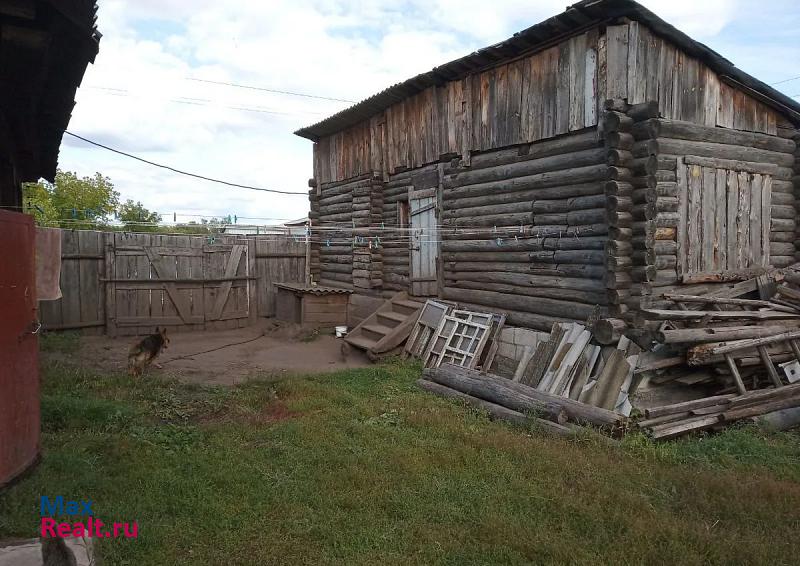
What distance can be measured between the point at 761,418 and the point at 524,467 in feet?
12.3

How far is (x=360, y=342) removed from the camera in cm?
1187

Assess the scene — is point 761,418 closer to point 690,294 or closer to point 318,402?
point 690,294

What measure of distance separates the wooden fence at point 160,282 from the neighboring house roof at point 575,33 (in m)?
6.63

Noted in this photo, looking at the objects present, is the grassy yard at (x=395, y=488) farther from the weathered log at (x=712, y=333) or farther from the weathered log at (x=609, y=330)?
the weathered log at (x=609, y=330)

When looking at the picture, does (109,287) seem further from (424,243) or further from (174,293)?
(424,243)

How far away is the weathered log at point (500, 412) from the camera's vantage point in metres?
6.65

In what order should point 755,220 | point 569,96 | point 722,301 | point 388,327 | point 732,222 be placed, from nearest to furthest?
point 722,301 < point 569,96 < point 732,222 < point 755,220 < point 388,327

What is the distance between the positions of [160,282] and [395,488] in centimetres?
1151

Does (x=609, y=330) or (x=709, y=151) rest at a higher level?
(x=709, y=151)

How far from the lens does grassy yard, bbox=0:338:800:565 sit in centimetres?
405

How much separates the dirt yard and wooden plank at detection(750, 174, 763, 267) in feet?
23.7

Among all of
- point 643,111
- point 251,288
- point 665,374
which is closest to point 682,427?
point 665,374

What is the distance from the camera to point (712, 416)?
700cm

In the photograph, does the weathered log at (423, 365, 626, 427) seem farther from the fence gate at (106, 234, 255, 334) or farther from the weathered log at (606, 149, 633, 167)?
the fence gate at (106, 234, 255, 334)
